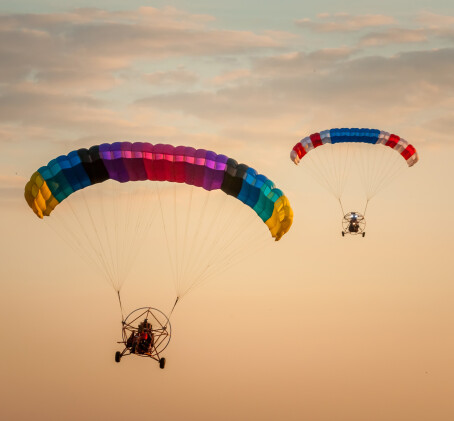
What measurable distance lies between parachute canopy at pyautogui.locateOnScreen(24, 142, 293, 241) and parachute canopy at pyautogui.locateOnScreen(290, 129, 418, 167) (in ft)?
60.1

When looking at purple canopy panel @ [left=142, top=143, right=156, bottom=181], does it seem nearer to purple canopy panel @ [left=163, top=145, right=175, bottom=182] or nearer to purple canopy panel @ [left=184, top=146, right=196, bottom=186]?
purple canopy panel @ [left=163, top=145, right=175, bottom=182]

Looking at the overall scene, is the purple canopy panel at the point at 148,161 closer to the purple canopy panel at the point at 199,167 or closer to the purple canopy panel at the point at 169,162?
the purple canopy panel at the point at 169,162

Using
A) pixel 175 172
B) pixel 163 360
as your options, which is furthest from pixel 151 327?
pixel 175 172

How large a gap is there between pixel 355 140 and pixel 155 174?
70.0 feet

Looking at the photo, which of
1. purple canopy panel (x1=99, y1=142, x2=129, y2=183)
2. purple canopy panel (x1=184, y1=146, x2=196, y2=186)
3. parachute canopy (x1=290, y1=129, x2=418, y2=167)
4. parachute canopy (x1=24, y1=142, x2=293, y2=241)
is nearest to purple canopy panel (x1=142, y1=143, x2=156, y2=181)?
parachute canopy (x1=24, y1=142, x2=293, y2=241)

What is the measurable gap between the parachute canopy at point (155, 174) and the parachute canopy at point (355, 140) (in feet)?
60.1

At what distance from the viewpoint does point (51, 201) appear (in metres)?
59.8

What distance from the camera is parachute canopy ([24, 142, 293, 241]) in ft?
192

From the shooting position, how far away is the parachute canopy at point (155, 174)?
192 ft

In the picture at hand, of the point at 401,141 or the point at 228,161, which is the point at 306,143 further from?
the point at 228,161

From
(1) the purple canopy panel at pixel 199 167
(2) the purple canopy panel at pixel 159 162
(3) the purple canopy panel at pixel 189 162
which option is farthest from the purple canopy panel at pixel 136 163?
(1) the purple canopy panel at pixel 199 167

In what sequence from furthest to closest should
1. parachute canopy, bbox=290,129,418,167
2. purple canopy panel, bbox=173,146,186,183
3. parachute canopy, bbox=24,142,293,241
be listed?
parachute canopy, bbox=290,129,418,167 → parachute canopy, bbox=24,142,293,241 → purple canopy panel, bbox=173,146,186,183

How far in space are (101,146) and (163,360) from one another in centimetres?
1006

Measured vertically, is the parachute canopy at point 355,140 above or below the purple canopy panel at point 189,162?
above
